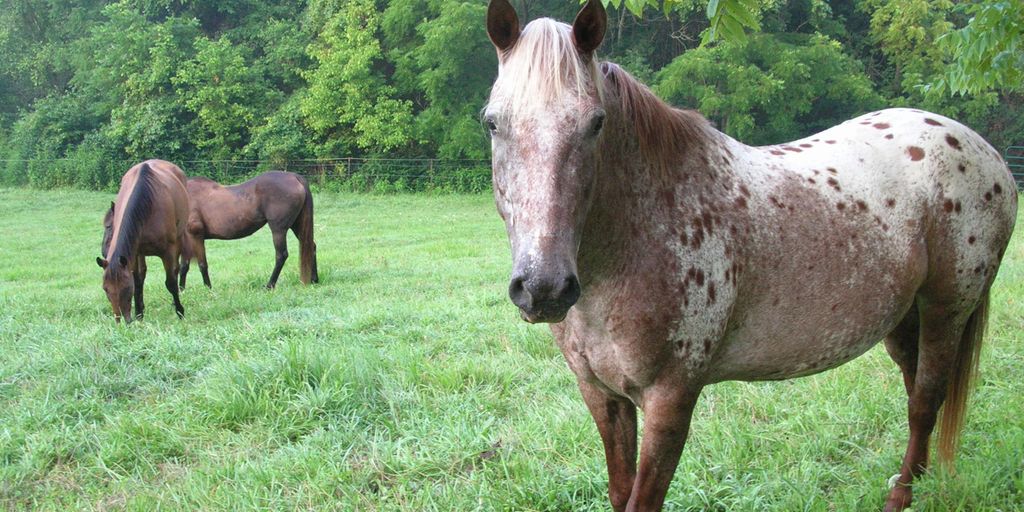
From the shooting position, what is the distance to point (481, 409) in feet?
11.9

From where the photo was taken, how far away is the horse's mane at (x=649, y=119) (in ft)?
6.24

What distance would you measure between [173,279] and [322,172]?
62.0ft

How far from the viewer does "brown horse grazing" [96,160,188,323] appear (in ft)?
21.6

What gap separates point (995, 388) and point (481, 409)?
2625 mm

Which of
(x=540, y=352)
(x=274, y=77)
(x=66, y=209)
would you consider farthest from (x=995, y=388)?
(x=274, y=77)

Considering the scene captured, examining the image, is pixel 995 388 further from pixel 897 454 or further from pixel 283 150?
pixel 283 150

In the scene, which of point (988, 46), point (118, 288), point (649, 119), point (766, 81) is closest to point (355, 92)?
point (766, 81)

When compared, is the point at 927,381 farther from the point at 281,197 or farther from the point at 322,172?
the point at 322,172

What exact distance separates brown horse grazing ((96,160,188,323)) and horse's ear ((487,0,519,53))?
19.4 ft

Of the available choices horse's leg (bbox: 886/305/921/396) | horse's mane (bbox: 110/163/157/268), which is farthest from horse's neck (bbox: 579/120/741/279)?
horse's mane (bbox: 110/163/157/268)

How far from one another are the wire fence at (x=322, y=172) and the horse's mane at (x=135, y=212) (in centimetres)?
1606

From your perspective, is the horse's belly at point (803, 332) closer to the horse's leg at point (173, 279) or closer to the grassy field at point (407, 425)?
the grassy field at point (407, 425)

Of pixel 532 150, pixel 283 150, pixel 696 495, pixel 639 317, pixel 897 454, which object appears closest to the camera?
pixel 532 150

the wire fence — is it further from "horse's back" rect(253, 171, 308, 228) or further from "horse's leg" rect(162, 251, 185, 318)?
"horse's leg" rect(162, 251, 185, 318)
